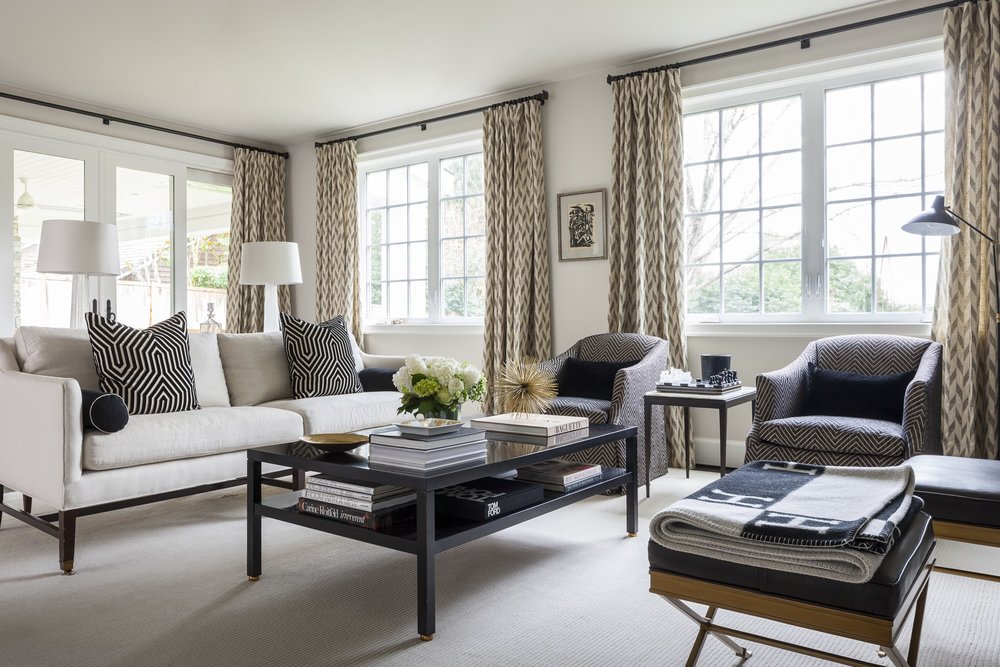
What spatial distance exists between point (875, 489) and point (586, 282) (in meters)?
3.38

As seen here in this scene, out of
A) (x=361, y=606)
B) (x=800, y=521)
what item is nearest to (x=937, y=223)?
(x=800, y=521)

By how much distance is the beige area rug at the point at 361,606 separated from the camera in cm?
190

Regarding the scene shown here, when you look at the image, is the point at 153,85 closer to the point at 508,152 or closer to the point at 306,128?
the point at 306,128

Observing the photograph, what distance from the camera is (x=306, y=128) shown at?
20.6 ft

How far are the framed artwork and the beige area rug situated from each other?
229 cm

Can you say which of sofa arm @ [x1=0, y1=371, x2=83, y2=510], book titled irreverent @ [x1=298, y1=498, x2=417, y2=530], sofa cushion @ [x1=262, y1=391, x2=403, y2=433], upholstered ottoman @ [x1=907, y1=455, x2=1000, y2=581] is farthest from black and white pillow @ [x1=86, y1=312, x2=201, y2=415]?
upholstered ottoman @ [x1=907, y1=455, x2=1000, y2=581]

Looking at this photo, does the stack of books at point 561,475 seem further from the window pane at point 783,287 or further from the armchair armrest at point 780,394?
the window pane at point 783,287

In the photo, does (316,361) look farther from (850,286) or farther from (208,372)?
(850,286)

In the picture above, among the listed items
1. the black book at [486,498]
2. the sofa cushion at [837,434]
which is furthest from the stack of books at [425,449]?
the sofa cushion at [837,434]

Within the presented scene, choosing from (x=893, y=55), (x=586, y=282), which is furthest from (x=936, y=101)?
(x=586, y=282)

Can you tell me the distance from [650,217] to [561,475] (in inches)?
93.3

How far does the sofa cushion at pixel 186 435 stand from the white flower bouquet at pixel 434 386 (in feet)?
3.64

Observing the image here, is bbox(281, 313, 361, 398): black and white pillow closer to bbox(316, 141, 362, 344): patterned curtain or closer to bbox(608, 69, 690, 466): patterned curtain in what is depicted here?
bbox(608, 69, 690, 466): patterned curtain

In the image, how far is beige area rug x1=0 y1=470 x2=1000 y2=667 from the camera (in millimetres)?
1900
